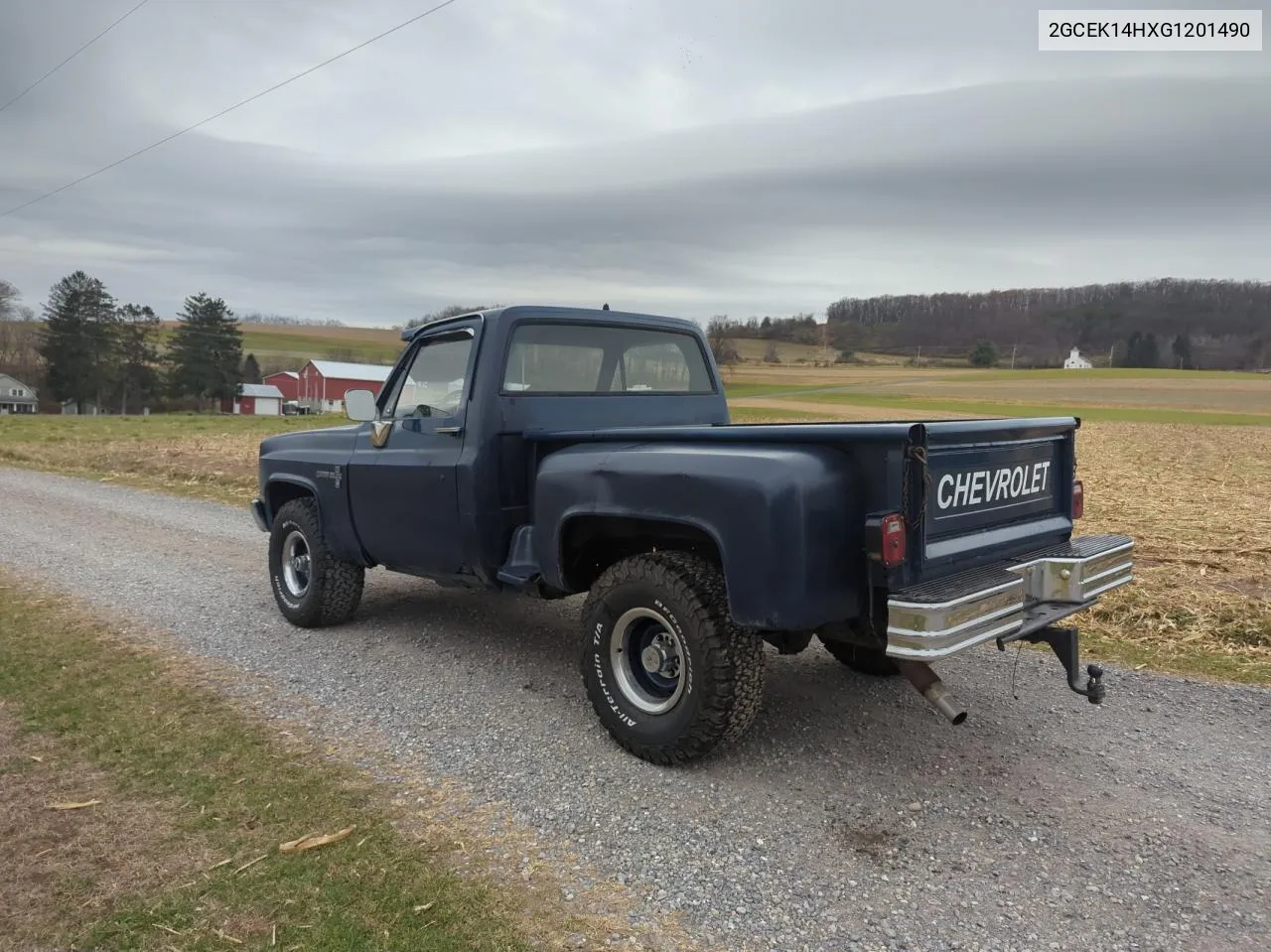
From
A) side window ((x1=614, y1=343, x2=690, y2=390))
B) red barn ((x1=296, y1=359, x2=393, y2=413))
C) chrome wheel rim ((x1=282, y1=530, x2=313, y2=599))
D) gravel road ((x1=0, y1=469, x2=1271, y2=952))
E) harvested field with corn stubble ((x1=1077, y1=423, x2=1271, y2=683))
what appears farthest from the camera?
red barn ((x1=296, y1=359, x2=393, y2=413))

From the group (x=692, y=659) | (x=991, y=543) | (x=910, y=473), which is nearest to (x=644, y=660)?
(x=692, y=659)

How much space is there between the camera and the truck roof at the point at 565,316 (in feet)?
15.2

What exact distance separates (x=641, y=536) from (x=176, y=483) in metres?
12.5

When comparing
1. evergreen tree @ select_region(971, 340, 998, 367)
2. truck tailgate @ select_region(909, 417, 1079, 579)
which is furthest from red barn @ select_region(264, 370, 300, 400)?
truck tailgate @ select_region(909, 417, 1079, 579)

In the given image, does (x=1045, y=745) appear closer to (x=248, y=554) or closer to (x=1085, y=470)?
(x=248, y=554)

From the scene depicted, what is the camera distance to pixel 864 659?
4.75 metres

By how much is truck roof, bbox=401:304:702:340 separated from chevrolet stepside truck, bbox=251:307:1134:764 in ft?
0.05

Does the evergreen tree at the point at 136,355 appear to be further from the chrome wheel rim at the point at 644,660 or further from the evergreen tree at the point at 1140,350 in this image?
the chrome wheel rim at the point at 644,660

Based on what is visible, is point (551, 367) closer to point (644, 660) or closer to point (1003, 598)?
point (644, 660)

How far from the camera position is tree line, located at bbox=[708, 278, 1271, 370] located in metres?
34.0

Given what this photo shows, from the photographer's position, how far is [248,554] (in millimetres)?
8180

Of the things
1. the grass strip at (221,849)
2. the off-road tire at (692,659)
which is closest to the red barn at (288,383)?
the grass strip at (221,849)

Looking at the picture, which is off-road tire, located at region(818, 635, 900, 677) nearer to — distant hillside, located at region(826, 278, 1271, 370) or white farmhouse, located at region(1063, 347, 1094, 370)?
distant hillside, located at region(826, 278, 1271, 370)

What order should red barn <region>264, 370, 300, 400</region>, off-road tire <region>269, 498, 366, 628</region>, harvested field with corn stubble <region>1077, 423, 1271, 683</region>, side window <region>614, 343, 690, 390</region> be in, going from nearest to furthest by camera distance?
1. side window <region>614, 343, 690, 390</region>
2. harvested field with corn stubble <region>1077, 423, 1271, 683</region>
3. off-road tire <region>269, 498, 366, 628</region>
4. red barn <region>264, 370, 300, 400</region>
